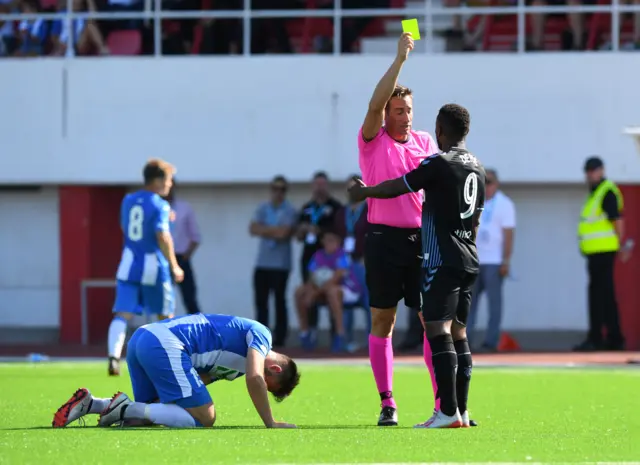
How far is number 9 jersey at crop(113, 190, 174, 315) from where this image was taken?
13672mm

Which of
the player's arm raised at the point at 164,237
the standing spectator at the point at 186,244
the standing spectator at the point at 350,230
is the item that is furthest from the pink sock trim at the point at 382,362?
the standing spectator at the point at 186,244

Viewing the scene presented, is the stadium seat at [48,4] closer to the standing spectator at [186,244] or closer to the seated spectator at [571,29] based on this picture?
the standing spectator at [186,244]

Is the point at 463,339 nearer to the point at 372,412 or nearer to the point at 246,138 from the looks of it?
the point at 372,412

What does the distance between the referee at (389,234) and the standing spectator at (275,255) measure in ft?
30.1

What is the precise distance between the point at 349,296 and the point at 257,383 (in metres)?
9.35

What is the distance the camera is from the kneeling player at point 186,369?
29.0 feet

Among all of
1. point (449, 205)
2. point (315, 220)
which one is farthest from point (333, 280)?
point (449, 205)

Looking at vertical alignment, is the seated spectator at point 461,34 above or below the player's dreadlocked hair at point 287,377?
above

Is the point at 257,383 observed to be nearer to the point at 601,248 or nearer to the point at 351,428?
the point at 351,428

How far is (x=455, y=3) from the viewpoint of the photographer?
2092 centimetres

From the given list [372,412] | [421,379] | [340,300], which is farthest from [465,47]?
[372,412]

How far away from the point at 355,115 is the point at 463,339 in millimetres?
11007

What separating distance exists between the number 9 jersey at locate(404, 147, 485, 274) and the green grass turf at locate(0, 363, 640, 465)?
3.45ft

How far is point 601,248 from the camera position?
17.7m
